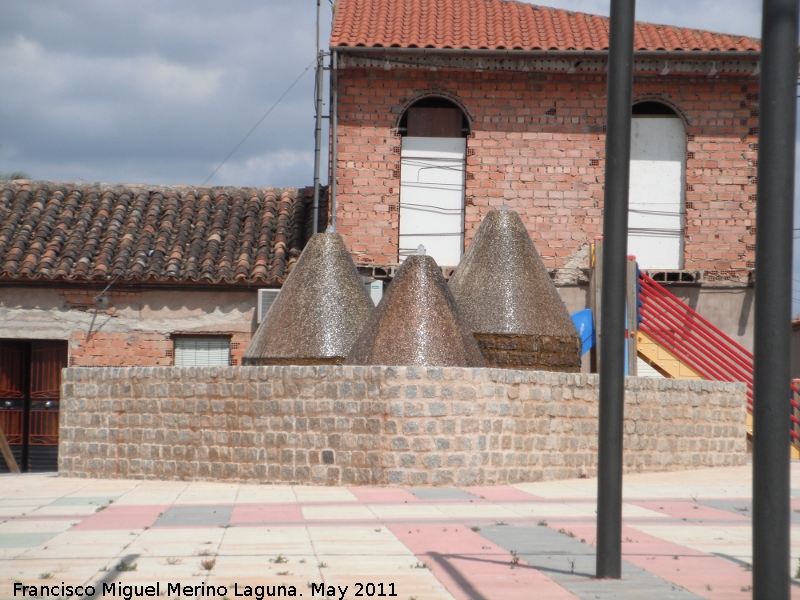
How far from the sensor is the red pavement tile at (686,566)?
220 inches

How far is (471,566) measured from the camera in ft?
20.6

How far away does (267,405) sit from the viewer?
12227 mm

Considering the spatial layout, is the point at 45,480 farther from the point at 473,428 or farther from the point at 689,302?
the point at 689,302

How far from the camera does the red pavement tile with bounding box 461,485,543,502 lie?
414 inches

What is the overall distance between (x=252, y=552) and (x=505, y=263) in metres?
7.81

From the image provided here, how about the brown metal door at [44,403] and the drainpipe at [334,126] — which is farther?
the drainpipe at [334,126]

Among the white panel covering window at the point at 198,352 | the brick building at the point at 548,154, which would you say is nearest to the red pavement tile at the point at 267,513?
the white panel covering window at the point at 198,352

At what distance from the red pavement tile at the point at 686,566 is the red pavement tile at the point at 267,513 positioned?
Result: 2.49 meters

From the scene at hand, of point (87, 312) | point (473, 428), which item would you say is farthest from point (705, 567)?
point (87, 312)

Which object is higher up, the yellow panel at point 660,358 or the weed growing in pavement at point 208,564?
the yellow panel at point 660,358

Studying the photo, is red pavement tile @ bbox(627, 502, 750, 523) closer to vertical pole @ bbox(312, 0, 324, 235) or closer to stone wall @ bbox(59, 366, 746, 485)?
stone wall @ bbox(59, 366, 746, 485)

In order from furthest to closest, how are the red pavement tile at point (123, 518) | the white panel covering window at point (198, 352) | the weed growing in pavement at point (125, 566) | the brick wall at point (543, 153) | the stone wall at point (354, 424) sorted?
the brick wall at point (543, 153) < the white panel covering window at point (198, 352) < the stone wall at point (354, 424) < the red pavement tile at point (123, 518) < the weed growing in pavement at point (125, 566)

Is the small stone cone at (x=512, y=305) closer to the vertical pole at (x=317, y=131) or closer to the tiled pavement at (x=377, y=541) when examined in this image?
the tiled pavement at (x=377, y=541)

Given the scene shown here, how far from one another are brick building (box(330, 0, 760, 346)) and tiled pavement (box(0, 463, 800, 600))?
771 cm
